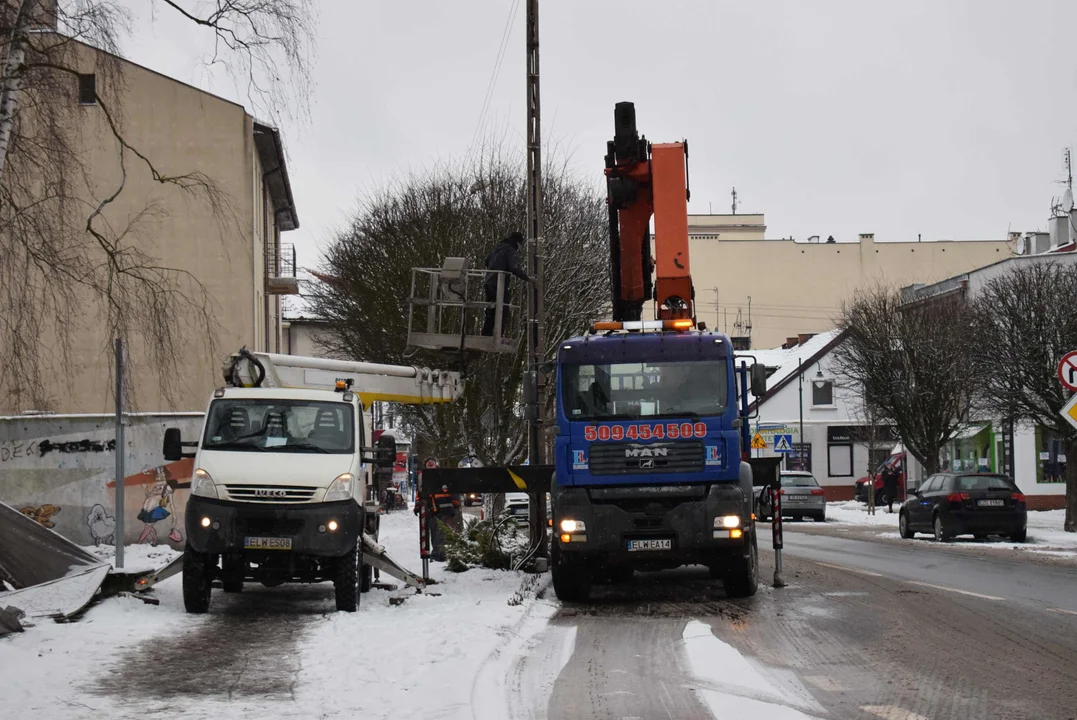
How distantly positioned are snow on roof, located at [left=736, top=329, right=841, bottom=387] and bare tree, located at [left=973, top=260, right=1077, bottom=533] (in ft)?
103

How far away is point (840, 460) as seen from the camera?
6525cm

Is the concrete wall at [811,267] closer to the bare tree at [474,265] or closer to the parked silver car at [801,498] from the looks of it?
the parked silver car at [801,498]

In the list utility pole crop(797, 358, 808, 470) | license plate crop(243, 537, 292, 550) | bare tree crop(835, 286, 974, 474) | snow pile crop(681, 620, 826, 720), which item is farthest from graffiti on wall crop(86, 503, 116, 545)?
utility pole crop(797, 358, 808, 470)

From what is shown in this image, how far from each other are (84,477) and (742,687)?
1630cm

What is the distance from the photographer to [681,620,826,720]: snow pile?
7.73m

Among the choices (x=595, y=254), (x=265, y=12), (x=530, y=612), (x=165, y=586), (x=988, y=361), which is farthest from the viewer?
(x=595, y=254)

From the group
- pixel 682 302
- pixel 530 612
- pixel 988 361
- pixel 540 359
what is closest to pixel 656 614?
pixel 530 612

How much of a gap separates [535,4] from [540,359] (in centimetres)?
556

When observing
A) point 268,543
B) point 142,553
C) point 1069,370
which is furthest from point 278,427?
point 1069,370

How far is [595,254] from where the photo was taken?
34.9 metres

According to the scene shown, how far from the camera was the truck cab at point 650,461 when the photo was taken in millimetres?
14359

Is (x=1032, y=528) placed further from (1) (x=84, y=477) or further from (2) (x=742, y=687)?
(2) (x=742, y=687)

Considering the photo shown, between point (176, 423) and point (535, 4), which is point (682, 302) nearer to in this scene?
point (535, 4)

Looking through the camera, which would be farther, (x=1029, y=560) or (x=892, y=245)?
(x=892, y=245)
